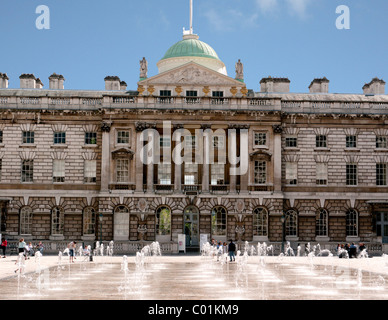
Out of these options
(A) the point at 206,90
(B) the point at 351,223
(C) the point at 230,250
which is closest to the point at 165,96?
(A) the point at 206,90

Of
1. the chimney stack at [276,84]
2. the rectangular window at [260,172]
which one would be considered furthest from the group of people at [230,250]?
the chimney stack at [276,84]

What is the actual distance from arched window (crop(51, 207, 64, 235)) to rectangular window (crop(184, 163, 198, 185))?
36.4ft

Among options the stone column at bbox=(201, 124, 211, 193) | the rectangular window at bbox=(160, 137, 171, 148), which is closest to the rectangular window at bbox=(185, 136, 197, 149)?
the stone column at bbox=(201, 124, 211, 193)

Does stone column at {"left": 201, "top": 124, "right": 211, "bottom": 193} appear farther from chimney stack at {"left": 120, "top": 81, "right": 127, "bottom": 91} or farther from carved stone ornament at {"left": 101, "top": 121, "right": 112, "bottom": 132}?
chimney stack at {"left": 120, "top": 81, "right": 127, "bottom": 91}

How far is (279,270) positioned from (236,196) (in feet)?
63.3

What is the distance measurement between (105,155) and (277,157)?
14769 millimetres

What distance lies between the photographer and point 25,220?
→ 50969 millimetres

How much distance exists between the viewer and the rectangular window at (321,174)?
5200cm

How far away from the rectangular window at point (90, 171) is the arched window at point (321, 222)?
19.7 metres

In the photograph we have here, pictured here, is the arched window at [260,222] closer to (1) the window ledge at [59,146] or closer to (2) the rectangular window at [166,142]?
(2) the rectangular window at [166,142]

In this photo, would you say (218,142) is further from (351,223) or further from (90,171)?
(351,223)

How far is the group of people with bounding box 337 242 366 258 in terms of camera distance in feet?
141
